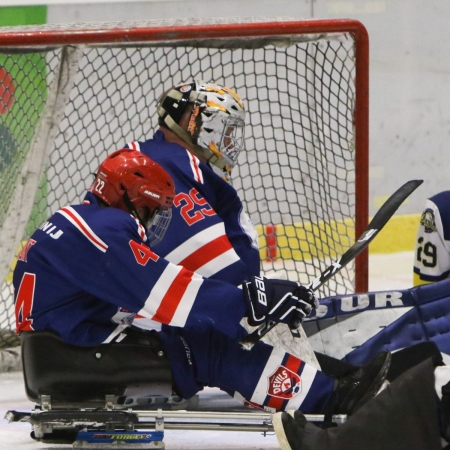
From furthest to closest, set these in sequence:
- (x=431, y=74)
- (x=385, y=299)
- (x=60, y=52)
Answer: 1. (x=431, y=74)
2. (x=60, y=52)
3. (x=385, y=299)

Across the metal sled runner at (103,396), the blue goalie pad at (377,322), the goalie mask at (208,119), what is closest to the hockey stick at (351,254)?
the metal sled runner at (103,396)

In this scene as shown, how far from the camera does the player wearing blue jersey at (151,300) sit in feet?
8.71

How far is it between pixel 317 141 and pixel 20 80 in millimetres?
1431

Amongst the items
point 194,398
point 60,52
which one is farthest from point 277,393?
→ point 60,52

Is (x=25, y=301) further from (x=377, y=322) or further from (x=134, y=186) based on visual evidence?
(x=377, y=322)

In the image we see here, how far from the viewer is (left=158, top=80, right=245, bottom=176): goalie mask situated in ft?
10.9

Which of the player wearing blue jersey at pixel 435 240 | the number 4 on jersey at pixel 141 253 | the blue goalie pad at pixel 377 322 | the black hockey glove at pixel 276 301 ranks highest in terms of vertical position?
the number 4 on jersey at pixel 141 253

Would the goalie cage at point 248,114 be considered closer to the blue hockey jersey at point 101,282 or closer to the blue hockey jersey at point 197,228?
the blue hockey jersey at point 197,228

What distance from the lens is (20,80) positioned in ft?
13.1

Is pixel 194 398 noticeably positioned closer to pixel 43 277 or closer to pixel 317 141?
pixel 43 277

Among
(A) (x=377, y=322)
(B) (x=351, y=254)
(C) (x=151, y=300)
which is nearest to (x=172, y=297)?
(C) (x=151, y=300)

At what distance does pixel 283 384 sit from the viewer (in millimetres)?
→ 2855

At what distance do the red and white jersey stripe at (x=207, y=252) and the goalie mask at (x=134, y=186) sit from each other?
0.29m

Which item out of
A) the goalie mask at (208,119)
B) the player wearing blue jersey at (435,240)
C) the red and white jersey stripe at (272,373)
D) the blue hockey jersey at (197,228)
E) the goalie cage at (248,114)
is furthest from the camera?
the goalie cage at (248,114)
